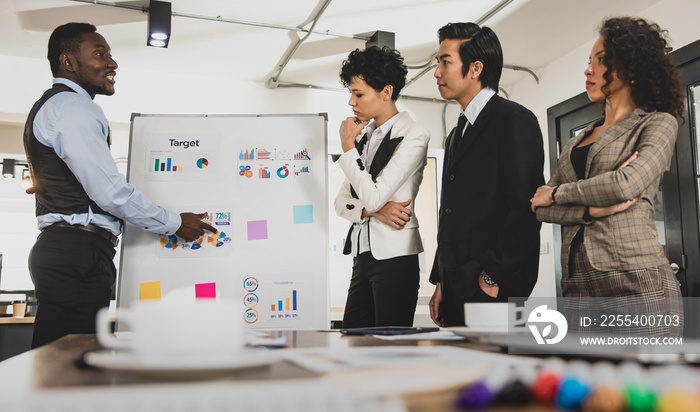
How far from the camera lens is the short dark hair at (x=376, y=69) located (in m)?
2.18

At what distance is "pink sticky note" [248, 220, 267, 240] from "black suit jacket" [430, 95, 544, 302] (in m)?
0.82

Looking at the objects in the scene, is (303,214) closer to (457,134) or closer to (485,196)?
(457,134)

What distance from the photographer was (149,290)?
2.24m

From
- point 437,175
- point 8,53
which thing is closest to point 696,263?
point 437,175

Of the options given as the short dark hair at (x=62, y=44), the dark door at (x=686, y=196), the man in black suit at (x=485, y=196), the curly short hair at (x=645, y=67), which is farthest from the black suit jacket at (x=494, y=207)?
the dark door at (x=686, y=196)

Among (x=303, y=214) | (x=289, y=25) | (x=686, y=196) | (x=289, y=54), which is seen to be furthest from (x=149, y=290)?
(x=686, y=196)

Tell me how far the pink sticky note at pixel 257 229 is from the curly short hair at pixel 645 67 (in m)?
1.36

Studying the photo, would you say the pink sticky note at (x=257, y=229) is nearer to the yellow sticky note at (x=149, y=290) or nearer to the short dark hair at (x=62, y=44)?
the yellow sticky note at (x=149, y=290)

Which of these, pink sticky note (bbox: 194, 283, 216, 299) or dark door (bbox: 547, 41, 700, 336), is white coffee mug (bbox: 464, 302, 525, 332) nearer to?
pink sticky note (bbox: 194, 283, 216, 299)

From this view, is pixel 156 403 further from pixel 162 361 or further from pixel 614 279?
pixel 614 279

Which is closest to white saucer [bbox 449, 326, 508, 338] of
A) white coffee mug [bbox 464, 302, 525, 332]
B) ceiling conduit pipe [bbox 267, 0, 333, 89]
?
white coffee mug [bbox 464, 302, 525, 332]

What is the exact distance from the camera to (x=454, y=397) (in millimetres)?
414

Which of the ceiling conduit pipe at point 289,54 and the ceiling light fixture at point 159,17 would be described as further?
the ceiling conduit pipe at point 289,54

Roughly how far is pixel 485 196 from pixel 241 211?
3.46ft
